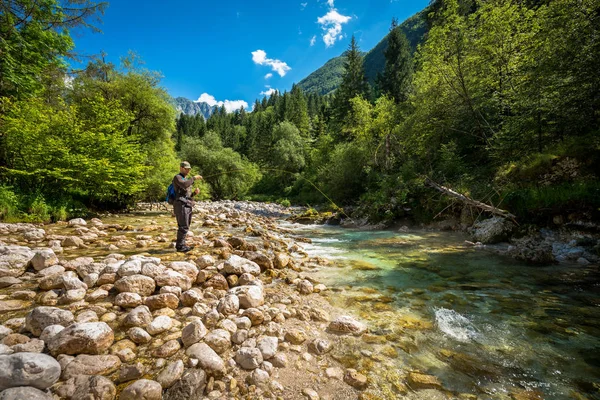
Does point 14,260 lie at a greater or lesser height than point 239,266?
greater

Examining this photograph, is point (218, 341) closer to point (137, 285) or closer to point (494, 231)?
point (137, 285)

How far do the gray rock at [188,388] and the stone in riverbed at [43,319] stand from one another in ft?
5.13

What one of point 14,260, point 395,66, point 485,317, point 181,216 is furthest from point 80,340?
point 395,66

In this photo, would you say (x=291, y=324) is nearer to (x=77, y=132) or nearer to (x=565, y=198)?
(x=565, y=198)

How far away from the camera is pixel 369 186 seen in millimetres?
19781

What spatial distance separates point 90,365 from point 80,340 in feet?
0.94

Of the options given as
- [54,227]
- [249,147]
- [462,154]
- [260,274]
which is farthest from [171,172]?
[249,147]

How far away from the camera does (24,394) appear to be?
1654 millimetres

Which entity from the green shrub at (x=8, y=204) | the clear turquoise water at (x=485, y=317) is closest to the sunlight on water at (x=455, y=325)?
the clear turquoise water at (x=485, y=317)

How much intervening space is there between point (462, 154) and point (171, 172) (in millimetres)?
20344

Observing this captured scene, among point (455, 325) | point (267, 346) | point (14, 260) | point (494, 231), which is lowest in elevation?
point (455, 325)

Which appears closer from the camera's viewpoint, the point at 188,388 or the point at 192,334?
the point at 188,388

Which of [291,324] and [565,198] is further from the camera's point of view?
[565,198]

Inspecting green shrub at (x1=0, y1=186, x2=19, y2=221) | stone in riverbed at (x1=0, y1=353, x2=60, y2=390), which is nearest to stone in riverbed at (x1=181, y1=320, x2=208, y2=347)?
stone in riverbed at (x1=0, y1=353, x2=60, y2=390)
